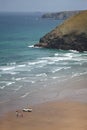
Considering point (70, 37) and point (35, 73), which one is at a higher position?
point (70, 37)

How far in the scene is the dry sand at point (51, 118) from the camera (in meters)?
14.1

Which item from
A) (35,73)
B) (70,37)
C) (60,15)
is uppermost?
(70,37)

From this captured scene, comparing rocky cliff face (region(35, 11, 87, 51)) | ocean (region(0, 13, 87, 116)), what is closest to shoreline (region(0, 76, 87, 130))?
ocean (region(0, 13, 87, 116))

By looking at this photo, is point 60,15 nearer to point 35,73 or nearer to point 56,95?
point 35,73

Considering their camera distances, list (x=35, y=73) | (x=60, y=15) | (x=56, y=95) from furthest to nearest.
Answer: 1. (x=60, y=15)
2. (x=35, y=73)
3. (x=56, y=95)

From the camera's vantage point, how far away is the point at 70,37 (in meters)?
35.6

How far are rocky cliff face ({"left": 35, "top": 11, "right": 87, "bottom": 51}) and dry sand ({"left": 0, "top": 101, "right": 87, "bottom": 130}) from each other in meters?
17.9

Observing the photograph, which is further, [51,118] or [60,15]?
[60,15]

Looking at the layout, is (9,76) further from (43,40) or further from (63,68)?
(43,40)

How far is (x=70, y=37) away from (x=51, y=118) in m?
21.1

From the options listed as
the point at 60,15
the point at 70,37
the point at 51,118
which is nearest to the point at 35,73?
the point at 51,118

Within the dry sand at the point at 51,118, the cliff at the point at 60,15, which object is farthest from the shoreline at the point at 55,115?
the cliff at the point at 60,15

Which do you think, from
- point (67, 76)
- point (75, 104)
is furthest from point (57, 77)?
point (75, 104)

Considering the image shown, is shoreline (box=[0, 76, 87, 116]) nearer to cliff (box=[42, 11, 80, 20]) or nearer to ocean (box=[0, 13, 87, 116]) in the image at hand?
ocean (box=[0, 13, 87, 116])
